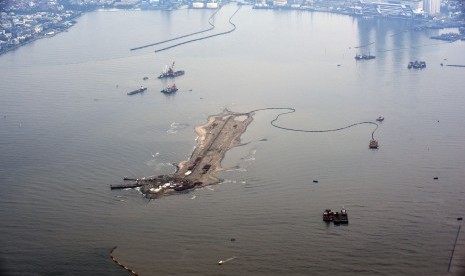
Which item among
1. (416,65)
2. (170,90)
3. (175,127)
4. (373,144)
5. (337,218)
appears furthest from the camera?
(416,65)

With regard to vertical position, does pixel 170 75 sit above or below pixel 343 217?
above

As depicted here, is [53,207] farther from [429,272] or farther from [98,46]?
[98,46]

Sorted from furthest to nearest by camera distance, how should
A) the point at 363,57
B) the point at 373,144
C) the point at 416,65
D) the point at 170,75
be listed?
1. the point at 363,57
2. the point at 416,65
3. the point at 170,75
4. the point at 373,144

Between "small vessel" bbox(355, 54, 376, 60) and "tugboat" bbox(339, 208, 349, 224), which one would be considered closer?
"tugboat" bbox(339, 208, 349, 224)

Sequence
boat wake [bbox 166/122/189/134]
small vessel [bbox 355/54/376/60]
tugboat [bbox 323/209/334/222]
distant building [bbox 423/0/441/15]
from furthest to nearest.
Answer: distant building [bbox 423/0/441/15], small vessel [bbox 355/54/376/60], boat wake [bbox 166/122/189/134], tugboat [bbox 323/209/334/222]

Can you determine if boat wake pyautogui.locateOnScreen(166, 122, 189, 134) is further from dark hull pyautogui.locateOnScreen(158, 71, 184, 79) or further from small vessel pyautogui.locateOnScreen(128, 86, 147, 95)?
dark hull pyautogui.locateOnScreen(158, 71, 184, 79)

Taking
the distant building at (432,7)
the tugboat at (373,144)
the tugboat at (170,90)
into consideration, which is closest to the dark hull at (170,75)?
the tugboat at (170,90)

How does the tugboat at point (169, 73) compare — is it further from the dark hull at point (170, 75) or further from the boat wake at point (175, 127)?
the boat wake at point (175, 127)

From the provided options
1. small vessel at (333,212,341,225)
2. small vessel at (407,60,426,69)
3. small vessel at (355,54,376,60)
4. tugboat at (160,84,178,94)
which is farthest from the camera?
small vessel at (355,54,376,60)

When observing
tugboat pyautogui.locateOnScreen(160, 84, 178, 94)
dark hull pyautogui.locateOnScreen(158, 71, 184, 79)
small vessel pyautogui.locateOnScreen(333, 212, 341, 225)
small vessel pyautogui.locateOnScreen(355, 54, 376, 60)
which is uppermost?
small vessel pyautogui.locateOnScreen(355, 54, 376, 60)

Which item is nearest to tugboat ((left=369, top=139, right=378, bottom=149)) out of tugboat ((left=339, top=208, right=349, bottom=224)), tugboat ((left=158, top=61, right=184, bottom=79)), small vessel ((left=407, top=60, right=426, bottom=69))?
tugboat ((left=339, top=208, right=349, bottom=224))

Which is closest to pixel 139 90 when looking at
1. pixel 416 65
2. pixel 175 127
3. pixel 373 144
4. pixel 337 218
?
pixel 175 127

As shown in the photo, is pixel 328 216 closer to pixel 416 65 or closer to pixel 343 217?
pixel 343 217
